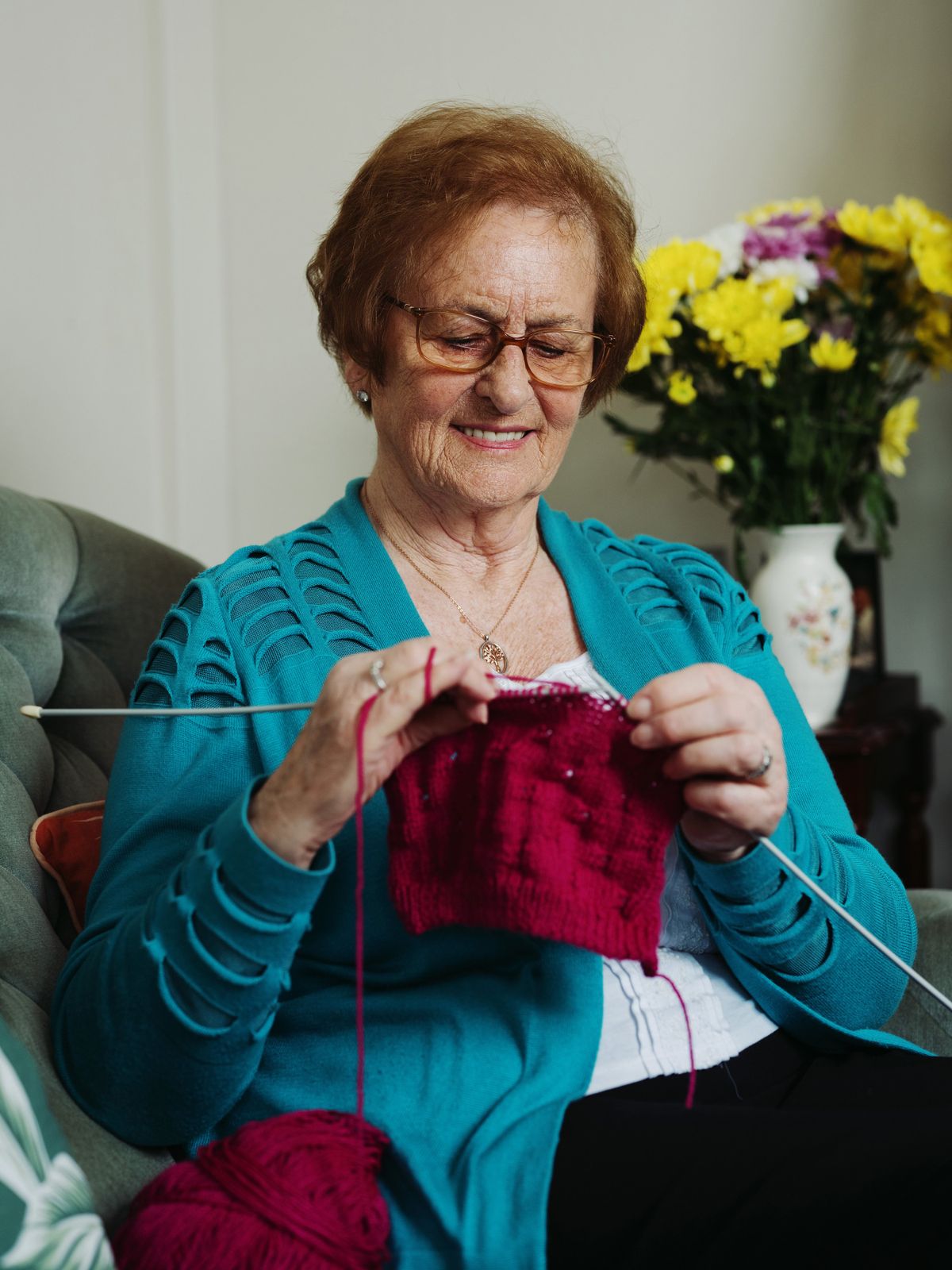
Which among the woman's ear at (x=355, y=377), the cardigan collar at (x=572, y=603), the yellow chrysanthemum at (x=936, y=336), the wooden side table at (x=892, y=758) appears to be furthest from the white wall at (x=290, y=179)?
the cardigan collar at (x=572, y=603)

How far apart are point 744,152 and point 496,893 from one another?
1718 mm

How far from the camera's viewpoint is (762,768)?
0.96 meters

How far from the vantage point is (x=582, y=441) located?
2371mm

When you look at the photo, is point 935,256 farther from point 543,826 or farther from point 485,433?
point 543,826

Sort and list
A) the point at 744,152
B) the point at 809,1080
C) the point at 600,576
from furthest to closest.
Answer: the point at 744,152, the point at 600,576, the point at 809,1080

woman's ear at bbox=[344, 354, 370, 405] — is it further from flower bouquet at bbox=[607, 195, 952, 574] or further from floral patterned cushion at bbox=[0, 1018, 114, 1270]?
floral patterned cushion at bbox=[0, 1018, 114, 1270]

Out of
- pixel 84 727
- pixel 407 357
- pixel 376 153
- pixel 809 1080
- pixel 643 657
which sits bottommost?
pixel 809 1080

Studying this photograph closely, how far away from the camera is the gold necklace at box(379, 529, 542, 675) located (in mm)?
1282

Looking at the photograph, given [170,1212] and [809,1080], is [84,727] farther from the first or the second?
[809,1080]

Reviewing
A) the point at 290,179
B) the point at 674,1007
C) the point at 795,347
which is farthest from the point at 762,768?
the point at 290,179

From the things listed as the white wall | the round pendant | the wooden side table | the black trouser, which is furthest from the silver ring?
the white wall

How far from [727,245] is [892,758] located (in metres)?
0.89

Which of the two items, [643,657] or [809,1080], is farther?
[643,657]

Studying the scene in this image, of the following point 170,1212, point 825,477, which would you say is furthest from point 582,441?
point 170,1212
